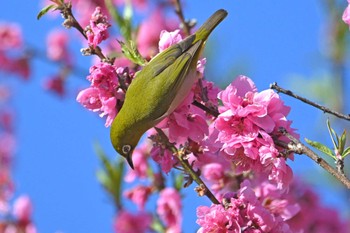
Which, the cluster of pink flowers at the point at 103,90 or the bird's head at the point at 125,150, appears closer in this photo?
the cluster of pink flowers at the point at 103,90

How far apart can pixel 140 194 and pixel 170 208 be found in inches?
8.3

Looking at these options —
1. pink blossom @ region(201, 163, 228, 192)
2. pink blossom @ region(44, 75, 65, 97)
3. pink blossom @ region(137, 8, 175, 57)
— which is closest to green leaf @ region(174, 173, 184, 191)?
pink blossom @ region(201, 163, 228, 192)

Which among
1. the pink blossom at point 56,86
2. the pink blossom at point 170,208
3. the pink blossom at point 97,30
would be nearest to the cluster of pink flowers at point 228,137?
the pink blossom at point 97,30

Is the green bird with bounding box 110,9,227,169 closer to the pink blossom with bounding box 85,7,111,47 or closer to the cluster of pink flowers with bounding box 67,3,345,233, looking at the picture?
the cluster of pink flowers with bounding box 67,3,345,233

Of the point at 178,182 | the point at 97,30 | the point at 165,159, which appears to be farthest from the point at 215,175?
the point at 97,30

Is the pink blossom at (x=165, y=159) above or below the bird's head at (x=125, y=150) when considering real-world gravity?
below

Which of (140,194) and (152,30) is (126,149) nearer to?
(140,194)

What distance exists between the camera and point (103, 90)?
8.63ft

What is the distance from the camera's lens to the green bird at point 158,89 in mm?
2781

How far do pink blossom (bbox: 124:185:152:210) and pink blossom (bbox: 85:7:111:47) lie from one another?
1.50 metres

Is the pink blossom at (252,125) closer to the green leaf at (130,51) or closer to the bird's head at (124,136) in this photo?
the green leaf at (130,51)

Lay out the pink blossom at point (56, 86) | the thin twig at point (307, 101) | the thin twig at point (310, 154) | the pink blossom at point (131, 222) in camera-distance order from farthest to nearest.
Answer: the pink blossom at point (56, 86) < the pink blossom at point (131, 222) < the thin twig at point (307, 101) < the thin twig at point (310, 154)

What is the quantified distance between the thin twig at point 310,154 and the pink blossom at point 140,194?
173cm

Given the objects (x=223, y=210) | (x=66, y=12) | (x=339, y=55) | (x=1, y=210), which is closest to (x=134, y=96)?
(x=66, y=12)
